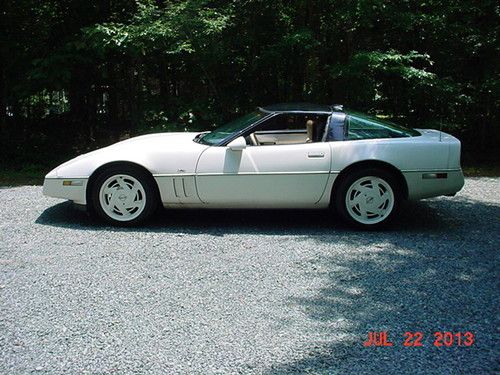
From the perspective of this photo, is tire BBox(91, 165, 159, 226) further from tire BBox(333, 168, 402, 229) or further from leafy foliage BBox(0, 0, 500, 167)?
leafy foliage BBox(0, 0, 500, 167)

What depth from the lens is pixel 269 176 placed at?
17.7ft

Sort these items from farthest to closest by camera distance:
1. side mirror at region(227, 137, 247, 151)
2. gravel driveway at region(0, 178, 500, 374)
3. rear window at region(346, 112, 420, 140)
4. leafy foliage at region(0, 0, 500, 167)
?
leafy foliage at region(0, 0, 500, 167) → rear window at region(346, 112, 420, 140) → side mirror at region(227, 137, 247, 151) → gravel driveway at region(0, 178, 500, 374)

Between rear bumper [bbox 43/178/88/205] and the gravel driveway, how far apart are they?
31 centimetres

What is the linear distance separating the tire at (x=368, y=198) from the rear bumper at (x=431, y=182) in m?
0.14

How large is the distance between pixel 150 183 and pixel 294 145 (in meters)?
1.53

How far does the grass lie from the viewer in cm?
833

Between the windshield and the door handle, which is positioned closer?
the door handle

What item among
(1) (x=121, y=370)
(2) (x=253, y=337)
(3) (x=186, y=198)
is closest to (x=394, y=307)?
(2) (x=253, y=337)

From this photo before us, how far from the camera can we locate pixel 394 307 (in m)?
3.57

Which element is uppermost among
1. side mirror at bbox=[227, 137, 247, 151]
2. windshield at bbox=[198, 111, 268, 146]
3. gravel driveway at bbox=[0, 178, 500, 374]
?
windshield at bbox=[198, 111, 268, 146]

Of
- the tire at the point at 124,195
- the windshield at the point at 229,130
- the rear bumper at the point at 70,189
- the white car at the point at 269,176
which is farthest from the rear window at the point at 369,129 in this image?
the rear bumper at the point at 70,189

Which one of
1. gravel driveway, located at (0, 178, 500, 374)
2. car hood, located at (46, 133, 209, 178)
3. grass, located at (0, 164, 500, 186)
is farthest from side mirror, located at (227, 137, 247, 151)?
grass, located at (0, 164, 500, 186)

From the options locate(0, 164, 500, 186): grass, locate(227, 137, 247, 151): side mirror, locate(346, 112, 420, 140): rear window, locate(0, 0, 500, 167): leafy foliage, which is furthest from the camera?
locate(0, 0, 500, 167): leafy foliage

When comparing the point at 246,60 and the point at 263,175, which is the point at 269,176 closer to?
the point at 263,175
